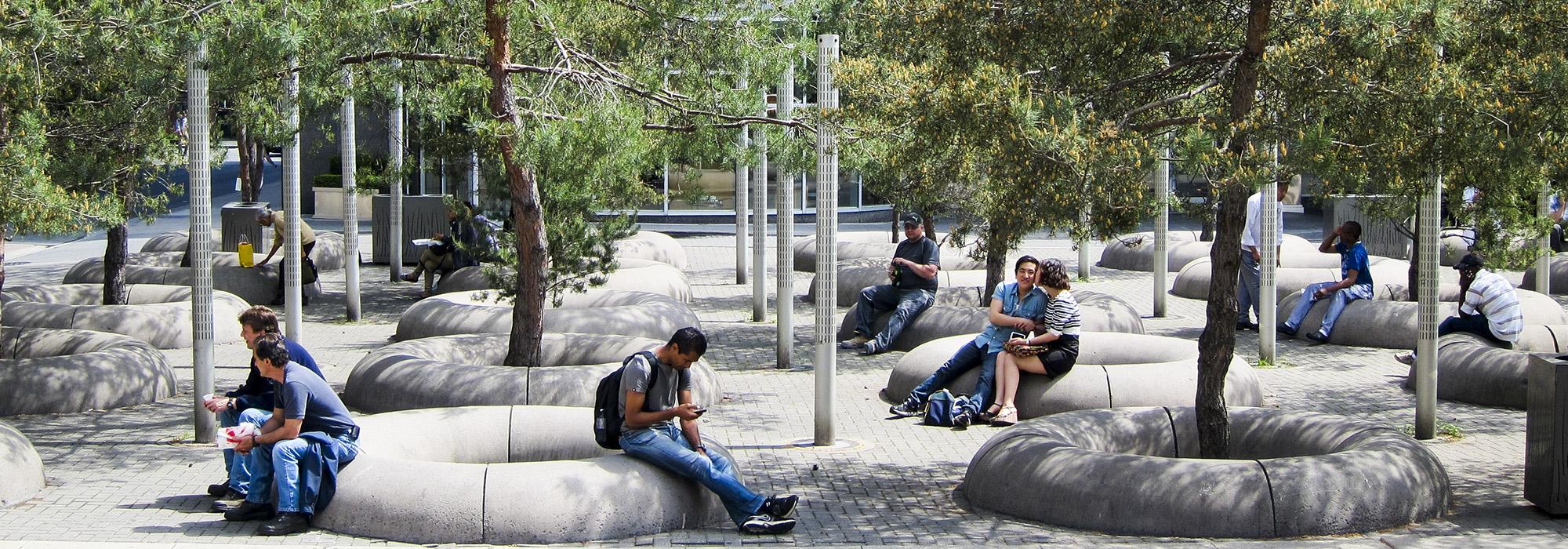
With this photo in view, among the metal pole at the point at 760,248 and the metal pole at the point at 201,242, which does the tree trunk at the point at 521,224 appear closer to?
the metal pole at the point at 201,242

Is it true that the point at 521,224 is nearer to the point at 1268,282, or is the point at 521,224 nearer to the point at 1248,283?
the point at 1268,282

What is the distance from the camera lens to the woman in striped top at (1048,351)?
36.3 feet

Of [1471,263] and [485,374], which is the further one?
[1471,263]

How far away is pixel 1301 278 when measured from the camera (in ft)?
57.2

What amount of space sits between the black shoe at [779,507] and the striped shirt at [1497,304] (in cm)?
722

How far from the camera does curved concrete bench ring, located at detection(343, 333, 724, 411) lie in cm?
1076

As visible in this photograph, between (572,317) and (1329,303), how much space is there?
7334 mm

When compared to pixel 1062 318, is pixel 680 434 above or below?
below

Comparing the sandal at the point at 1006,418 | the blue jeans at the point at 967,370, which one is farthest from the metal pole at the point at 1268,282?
the sandal at the point at 1006,418

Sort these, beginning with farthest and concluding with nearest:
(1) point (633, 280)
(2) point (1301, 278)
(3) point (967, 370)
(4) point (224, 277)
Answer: (4) point (224, 277) < (2) point (1301, 278) < (1) point (633, 280) < (3) point (967, 370)

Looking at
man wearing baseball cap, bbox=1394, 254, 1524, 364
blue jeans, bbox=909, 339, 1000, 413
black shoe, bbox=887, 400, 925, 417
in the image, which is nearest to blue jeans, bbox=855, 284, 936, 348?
blue jeans, bbox=909, 339, 1000, 413

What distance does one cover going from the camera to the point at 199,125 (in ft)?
33.8

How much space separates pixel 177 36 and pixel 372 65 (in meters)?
2.46

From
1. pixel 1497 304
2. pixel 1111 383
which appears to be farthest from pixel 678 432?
pixel 1497 304
